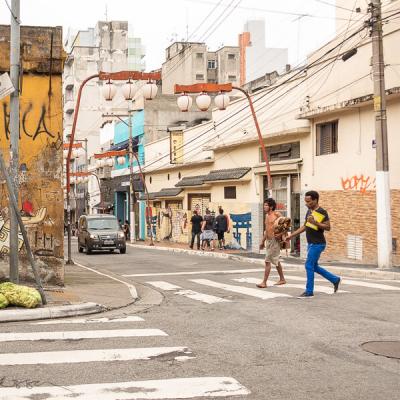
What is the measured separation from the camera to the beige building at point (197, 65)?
65500mm

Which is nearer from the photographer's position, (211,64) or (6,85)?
(6,85)

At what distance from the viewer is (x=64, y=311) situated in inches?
382

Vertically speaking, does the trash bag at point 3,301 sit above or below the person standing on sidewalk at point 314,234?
below

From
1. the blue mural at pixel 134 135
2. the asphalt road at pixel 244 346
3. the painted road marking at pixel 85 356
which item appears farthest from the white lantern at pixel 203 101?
the blue mural at pixel 134 135

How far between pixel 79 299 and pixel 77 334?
302 centimetres

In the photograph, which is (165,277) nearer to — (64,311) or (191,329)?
(64,311)

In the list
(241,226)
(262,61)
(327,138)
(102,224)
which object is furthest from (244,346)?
(262,61)

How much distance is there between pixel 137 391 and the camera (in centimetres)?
549

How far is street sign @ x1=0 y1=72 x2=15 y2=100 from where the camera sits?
9.95 m

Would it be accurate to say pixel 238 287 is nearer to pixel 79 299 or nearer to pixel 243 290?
pixel 243 290

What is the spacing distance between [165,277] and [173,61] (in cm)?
5131

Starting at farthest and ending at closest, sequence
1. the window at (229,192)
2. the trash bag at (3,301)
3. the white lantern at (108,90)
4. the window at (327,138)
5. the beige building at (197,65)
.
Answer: the beige building at (197,65), the window at (229,192), the window at (327,138), the white lantern at (108,90), the trash bag at (3,301)

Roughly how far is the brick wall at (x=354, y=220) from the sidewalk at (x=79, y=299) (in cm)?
970

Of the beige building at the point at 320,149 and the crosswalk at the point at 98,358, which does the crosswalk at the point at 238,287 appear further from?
the beige building at the point at 320,149
